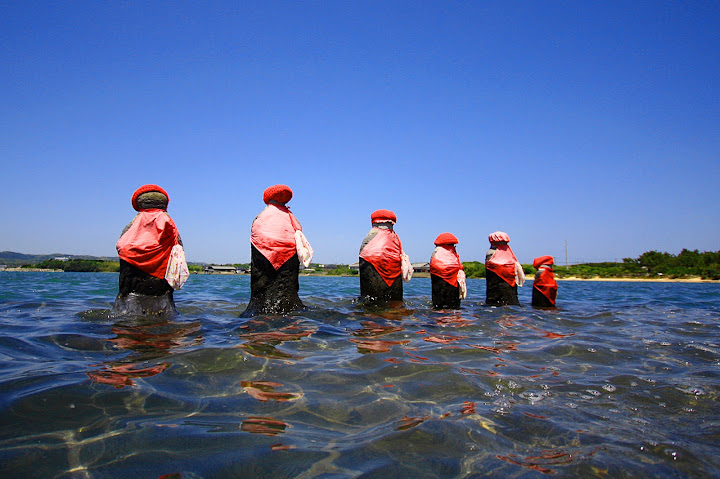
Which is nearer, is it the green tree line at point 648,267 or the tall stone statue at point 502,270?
the tall stone statue at point 502,270

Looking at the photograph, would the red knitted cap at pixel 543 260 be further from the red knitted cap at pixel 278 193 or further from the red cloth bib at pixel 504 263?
the red knitted cap at pixel 278 193

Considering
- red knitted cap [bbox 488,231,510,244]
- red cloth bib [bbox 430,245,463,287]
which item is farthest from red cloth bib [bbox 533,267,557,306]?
red cloth bib [bbox 430,245,463,287]

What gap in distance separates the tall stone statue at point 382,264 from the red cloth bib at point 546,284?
12.4 feet

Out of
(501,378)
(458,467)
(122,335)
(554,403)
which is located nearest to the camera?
(458,467)

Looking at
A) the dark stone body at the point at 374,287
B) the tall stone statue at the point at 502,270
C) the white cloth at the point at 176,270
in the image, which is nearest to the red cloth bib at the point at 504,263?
the tall stone statue at the point at 502,270

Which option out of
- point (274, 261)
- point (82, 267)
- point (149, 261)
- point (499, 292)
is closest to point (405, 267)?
point (499, 292)

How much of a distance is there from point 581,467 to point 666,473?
373 millimetres

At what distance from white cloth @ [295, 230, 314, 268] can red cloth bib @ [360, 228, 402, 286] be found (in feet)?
6.76

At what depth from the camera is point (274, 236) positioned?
6363 millimetres

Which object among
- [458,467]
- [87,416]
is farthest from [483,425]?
[87,416]

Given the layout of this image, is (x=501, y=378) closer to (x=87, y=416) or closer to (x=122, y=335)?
(x=87, y=416)

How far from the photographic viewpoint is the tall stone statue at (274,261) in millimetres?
6348

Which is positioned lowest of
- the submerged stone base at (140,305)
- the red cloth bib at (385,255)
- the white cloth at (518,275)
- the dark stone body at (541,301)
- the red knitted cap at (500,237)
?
the dark stone body at (541,301)

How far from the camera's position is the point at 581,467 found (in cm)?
196
